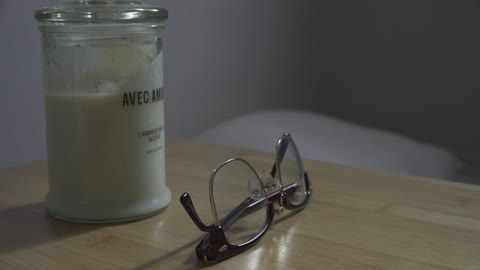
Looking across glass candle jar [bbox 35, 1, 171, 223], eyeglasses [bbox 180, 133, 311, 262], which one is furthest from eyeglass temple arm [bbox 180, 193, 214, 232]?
glass candle jar [bbox 35, 1, 171, 223]

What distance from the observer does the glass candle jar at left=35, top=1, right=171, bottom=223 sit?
22.3 inches

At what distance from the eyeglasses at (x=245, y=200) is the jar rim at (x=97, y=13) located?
0.51 ft

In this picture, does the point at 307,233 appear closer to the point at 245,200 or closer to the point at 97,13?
the point at 245,200

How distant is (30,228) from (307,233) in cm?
25

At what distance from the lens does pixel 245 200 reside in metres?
0.61

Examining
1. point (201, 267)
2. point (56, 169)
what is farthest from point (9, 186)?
point (201, 267)

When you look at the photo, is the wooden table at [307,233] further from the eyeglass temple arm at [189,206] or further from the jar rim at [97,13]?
the jar rim at [97,13]

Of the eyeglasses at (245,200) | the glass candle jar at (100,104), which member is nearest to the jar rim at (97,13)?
the glass candle jar at (100,104)

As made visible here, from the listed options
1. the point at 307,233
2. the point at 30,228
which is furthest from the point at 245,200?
the point at 30,228

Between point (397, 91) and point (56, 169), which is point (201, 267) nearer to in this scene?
point (56, 169)

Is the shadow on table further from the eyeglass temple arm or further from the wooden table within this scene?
the eyeglass temple arm

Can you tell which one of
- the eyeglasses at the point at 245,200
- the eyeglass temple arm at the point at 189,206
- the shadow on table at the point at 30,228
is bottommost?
the shadow on table at the point at 30,228

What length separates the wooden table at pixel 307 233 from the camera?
0.51m

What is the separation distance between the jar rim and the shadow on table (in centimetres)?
19
